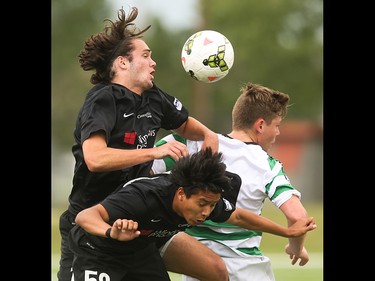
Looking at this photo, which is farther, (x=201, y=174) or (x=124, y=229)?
(x=201, y=174)

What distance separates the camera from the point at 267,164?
22.5 feet

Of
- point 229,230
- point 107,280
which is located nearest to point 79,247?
point 107,280

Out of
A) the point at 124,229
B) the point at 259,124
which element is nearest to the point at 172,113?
the point at 259,124

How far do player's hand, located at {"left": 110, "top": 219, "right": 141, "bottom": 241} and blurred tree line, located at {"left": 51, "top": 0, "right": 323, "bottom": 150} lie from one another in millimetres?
37364

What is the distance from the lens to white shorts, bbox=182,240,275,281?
6.86m

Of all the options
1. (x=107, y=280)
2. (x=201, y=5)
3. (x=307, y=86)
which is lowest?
(x=107, y=280)

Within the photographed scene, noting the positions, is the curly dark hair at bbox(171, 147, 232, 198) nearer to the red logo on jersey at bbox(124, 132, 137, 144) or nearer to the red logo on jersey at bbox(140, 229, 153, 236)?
the red logo on jersey at bbox(140, 229, 153, 236)

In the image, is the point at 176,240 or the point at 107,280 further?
the point at 176,240

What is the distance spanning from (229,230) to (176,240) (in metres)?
0.42

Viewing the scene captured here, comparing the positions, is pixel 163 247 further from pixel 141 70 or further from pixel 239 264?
pixel 141 70

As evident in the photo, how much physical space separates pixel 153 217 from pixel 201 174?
450 mm

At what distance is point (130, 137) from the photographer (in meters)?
6.70
